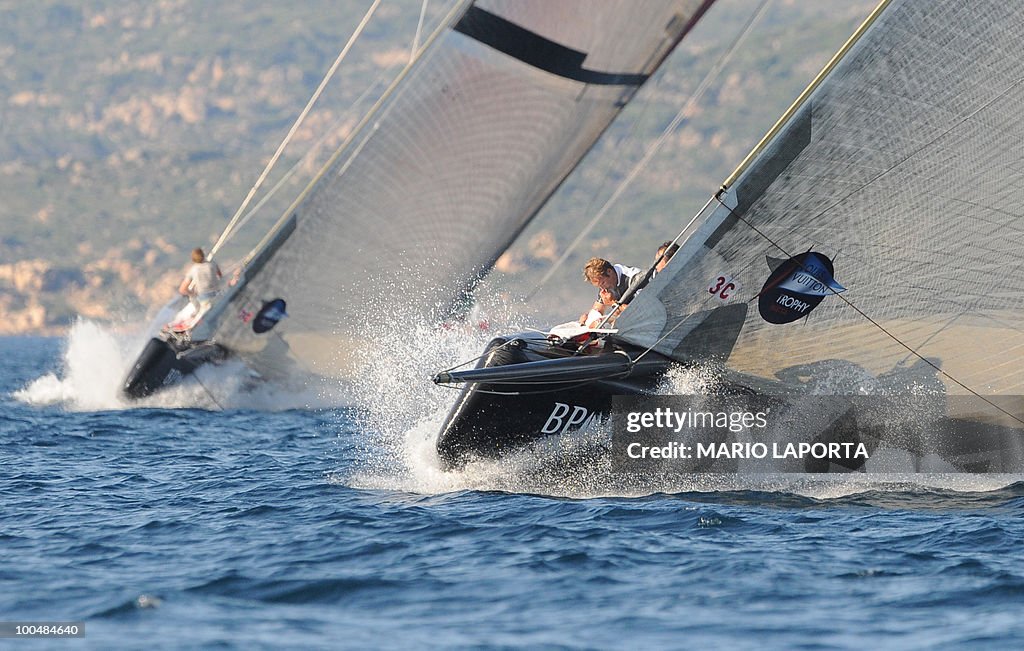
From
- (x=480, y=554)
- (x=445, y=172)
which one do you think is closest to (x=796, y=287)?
(x=480, y=554)

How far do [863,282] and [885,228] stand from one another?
393mm

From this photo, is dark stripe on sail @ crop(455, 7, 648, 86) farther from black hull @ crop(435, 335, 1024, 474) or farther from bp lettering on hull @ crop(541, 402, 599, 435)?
bp lettering on hull @ crop(541, 402, 599, 435)

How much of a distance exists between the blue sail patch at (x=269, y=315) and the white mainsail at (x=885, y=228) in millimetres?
8522

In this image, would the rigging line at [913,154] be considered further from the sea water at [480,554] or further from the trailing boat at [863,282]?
the sea water at [480,554]

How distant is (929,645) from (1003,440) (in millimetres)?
4154

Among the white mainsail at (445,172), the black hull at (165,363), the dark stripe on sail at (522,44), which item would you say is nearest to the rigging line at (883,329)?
the white mainsail at (445,172)

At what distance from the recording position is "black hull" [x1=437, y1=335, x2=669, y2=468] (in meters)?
9.89

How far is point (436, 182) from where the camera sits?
16875mm

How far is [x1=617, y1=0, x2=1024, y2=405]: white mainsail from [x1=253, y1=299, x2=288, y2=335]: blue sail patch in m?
8.52

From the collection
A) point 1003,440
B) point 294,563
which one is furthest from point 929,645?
point 1003,440

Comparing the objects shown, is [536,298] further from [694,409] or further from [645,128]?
[645,128]

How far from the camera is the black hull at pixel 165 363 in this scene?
1816 centimetres

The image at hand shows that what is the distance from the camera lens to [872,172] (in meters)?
9.31

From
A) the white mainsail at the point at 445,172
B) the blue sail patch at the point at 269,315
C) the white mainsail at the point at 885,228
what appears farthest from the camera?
the blue sail patch at the point at 269,315
